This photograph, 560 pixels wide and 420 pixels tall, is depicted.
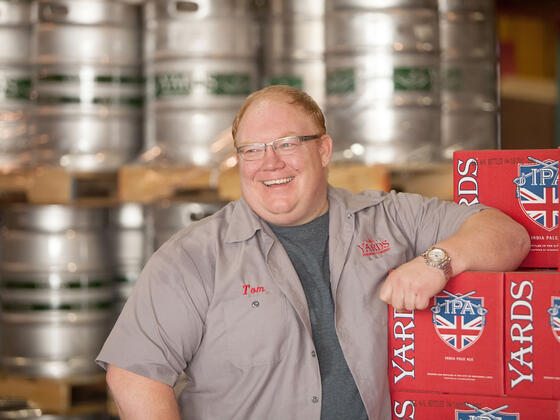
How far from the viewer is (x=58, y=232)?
4.50m

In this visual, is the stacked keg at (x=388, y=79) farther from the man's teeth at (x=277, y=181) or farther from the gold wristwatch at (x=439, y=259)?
the gold wristwatch at (x=439, y=259)

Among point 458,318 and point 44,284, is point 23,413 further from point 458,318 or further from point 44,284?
point 458,318

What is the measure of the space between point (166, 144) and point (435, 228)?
208 centimetres

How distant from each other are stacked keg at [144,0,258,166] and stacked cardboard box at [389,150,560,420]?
7.11ft

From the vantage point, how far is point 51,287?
453 cm

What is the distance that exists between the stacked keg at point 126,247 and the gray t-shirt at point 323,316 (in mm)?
2103

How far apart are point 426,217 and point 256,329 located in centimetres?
59

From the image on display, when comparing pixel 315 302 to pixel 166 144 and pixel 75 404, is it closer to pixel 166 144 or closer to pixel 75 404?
pixel 166 144

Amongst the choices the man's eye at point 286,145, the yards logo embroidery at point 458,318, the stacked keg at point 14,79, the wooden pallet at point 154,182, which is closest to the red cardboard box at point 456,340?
the yards logo embroidery at point 458,318

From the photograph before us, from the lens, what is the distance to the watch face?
235 centimetres

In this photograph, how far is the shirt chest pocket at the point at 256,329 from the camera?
2426 millimetres

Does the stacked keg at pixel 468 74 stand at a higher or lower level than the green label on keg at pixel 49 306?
higher

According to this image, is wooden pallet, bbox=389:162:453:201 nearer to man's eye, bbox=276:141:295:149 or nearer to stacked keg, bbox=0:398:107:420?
man's eye, bbox=276:141:295:149

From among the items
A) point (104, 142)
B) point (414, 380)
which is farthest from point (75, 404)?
point (414, 380)
